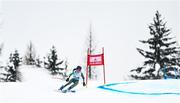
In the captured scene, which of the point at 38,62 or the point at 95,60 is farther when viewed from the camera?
the point at 38,62

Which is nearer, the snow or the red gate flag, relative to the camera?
the snow

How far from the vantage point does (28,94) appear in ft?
34.8

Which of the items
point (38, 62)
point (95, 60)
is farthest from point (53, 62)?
point (95, 60)

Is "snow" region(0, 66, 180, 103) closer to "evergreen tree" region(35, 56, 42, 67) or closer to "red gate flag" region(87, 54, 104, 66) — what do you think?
"red gate flag" region(87, 54, 104, 66)

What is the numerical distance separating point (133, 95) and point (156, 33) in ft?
67.7

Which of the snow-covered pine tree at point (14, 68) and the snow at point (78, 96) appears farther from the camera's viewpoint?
the snow-covered pine tree at point (14, 68)

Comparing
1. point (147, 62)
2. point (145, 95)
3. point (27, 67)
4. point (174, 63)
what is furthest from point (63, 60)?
point (145, 95)

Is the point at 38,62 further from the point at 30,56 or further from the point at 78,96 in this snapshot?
the point at 78,96

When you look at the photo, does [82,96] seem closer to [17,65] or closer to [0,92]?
[0,92]

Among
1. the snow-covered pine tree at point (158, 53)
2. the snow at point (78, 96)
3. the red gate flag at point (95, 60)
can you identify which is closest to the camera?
the snow at point (78, 96)

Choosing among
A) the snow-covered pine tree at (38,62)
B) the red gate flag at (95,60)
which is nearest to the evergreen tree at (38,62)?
the snow-covered pine tree at (38,62)

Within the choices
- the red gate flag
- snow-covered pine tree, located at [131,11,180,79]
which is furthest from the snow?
snow-covered pine tree, located at [131,11,180,79]

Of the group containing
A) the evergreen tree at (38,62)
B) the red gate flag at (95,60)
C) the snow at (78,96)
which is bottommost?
the snow at (78,96)

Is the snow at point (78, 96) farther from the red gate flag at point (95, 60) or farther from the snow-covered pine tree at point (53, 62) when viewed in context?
the snow-covered pine tree at point (53, 62)
